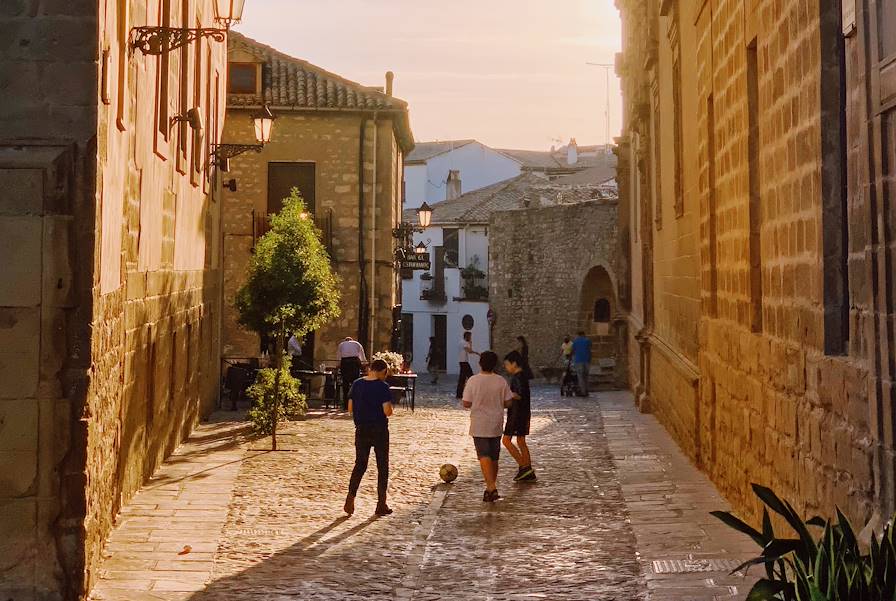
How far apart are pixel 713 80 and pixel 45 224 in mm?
6410

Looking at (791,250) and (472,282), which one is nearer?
(791,250)

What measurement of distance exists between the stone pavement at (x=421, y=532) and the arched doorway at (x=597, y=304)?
2178 cm

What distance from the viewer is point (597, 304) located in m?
37.6

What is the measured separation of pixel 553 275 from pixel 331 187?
38.6 ft

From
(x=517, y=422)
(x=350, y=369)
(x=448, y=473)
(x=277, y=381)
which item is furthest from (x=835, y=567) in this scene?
(x=350, y=369)

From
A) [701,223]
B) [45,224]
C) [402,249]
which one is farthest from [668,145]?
[402,249]

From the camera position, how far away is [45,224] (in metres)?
7.30

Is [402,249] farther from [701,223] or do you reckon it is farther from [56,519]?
[56,519]

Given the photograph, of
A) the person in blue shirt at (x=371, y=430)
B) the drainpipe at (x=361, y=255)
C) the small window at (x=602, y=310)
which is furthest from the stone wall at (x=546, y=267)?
the person in blue shirt at (x=371, y=430)

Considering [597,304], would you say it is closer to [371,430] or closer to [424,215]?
[424,215]

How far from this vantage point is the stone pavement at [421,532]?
7.73 metres

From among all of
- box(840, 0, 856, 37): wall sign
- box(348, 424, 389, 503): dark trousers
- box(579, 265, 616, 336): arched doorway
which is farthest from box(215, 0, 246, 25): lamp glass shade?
box(579, 265, 616, 336): arched doorway

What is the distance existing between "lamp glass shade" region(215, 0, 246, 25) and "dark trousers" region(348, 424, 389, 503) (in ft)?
17.9

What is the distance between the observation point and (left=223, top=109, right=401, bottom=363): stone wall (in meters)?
28.6
